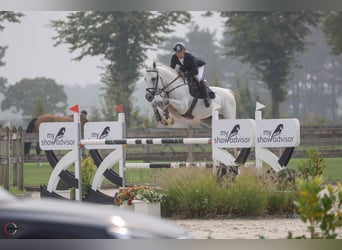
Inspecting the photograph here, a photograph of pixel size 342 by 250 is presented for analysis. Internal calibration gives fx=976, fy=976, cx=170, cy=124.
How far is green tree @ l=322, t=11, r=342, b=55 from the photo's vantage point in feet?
68.0

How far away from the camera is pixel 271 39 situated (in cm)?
2211

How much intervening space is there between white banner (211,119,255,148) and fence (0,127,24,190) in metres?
3.44

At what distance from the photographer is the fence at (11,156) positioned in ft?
40.7

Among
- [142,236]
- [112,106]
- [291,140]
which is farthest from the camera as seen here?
[112,106]

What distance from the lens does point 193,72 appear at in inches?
486

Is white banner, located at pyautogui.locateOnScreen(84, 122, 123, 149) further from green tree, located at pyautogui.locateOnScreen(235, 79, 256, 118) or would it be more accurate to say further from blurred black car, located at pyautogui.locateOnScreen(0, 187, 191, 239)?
green tree, located at pyautogui.locateOnScreen(235, 79, 256, 118)

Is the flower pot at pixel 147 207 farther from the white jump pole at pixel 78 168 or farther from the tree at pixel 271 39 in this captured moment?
the tree at pixel 271 39

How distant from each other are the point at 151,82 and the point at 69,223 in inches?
287

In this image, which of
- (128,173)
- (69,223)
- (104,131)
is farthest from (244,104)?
(69,223)

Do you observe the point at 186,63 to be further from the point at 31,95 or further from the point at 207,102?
the point at 31,95

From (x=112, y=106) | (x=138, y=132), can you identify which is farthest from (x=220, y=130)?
(x=112, y=106)

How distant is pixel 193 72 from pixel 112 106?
29.0ft

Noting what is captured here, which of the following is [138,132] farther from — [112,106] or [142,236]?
[142,236]

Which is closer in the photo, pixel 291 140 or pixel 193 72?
pixel 291 140
